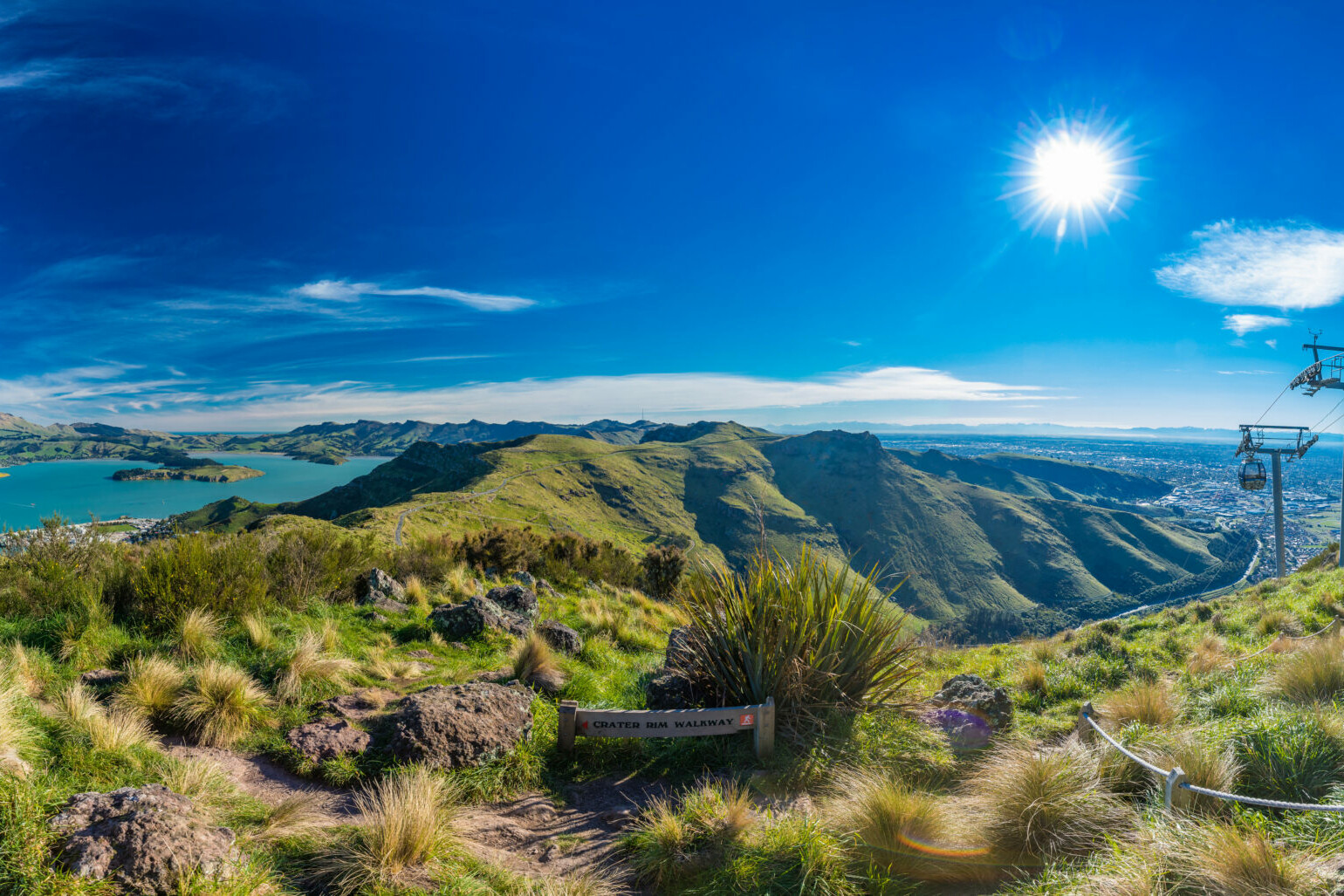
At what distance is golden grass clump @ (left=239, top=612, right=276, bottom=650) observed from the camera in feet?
20.8

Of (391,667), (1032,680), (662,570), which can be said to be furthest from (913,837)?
(662,570)

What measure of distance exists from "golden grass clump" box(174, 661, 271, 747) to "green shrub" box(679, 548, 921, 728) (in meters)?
4.15

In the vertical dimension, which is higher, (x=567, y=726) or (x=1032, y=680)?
(x=567, y=726)

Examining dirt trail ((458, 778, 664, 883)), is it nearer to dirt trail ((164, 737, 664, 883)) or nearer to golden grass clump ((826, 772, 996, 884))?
dirt trail ((164, 737, 664, 883))

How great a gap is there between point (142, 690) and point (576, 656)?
4.90 m

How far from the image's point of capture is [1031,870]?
3.24 metres

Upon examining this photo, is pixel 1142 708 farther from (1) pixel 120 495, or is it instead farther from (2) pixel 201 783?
(1) pixel 120 495

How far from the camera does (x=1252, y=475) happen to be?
77.3 feet

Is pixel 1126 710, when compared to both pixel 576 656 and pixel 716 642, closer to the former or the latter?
pixel 716 642

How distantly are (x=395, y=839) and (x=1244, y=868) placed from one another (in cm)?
437

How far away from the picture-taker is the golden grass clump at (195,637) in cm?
579

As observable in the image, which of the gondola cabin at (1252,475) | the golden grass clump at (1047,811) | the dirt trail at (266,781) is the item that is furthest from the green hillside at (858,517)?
the golden grass clump at (1047,811)

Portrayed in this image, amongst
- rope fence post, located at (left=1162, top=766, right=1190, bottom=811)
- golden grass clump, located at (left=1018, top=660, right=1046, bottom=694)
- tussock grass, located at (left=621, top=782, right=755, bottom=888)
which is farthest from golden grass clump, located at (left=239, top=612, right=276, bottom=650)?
golden grass clump, located at (left=1018, top=660, right=1046, bottom=694)

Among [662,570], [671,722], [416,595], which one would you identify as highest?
[671,722]
